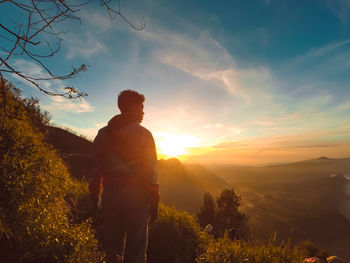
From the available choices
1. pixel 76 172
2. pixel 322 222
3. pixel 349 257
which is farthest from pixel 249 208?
pixel 76 172

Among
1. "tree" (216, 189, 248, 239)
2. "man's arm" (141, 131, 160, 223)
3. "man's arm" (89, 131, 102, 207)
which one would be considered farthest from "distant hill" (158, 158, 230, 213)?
"man's arm" (141, 131, 160, 223)

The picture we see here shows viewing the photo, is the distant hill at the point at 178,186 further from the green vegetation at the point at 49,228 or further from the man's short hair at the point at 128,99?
the man's short hair at the point at 128,99

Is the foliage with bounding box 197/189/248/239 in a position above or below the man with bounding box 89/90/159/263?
below

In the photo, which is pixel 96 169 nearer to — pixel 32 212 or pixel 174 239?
pixel 32 212

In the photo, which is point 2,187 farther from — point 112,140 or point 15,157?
point 112,140

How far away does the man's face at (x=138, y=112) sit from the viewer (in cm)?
274

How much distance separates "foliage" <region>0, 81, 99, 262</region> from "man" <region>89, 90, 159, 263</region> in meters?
0.84

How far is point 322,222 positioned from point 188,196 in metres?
101

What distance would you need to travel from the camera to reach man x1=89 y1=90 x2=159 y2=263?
2.49m

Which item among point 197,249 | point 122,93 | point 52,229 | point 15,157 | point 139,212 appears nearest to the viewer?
point 139,212

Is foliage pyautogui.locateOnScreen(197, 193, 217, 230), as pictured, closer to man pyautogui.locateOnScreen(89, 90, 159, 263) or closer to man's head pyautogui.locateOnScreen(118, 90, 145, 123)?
man pyautogui.locateOnScreen(89, 90, 159, 263)

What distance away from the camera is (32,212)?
3.14m

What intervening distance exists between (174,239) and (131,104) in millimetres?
4147

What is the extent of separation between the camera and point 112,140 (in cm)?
263
